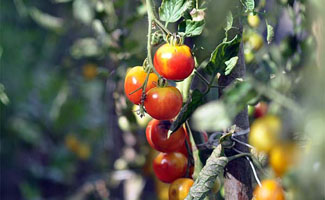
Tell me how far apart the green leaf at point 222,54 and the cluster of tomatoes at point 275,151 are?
0.41 feet

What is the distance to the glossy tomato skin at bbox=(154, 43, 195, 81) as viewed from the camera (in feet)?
2.79

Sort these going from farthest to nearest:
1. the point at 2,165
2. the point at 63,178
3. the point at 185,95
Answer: the point at 2,165 < the point at 63,178 < the point at 185,95

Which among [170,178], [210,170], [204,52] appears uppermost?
[204,52]

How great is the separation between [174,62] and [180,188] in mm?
248

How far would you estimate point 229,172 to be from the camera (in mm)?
962

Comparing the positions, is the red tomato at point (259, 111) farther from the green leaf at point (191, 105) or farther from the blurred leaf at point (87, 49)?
the blurred leaf at point (87, 49)

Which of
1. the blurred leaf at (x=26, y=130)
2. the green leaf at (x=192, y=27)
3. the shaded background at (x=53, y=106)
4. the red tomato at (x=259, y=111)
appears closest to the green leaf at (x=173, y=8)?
the green leaf at (x=192, y=27)

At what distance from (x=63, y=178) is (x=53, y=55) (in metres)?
0.69

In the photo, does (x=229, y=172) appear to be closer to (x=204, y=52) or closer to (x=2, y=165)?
(x=204, y=52)

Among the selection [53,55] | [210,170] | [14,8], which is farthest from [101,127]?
[210,170]

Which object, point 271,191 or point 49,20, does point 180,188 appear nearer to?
point 271,191

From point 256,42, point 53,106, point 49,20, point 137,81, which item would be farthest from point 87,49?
point 137,81

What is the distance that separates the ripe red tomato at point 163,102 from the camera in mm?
869

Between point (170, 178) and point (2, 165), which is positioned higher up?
point (170, 178)
